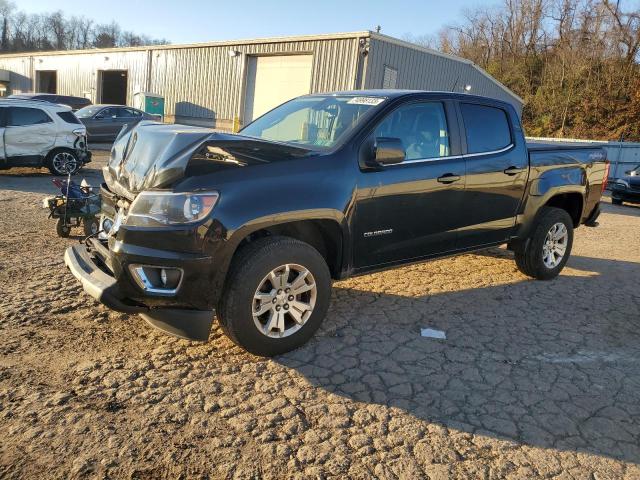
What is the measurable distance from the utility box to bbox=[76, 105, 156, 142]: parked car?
16.2 feet

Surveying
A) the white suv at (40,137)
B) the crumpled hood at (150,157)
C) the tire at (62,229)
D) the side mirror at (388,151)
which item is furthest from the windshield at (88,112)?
the side mirror at (388,151)

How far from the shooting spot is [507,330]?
4.52 meters

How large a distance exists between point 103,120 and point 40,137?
29.5 ft

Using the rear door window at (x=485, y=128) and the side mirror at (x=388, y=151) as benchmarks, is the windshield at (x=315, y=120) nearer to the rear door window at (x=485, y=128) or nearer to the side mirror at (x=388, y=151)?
the side mirror at (x=388, y=151)

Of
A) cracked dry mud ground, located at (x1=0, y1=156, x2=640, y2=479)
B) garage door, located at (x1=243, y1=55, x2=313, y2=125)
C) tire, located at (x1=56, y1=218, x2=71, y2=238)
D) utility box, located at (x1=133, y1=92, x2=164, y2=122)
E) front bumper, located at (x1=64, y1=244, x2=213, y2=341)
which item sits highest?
garage door, located at (x1=243, y1=55, x2=313, y2=125)

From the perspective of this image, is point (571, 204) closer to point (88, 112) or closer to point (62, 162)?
point (62, 162)

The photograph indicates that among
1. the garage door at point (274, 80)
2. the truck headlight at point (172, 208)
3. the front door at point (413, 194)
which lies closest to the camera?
the truck headlight at point (172, 208)

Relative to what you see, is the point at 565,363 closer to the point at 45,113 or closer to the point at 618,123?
the point at 45,113

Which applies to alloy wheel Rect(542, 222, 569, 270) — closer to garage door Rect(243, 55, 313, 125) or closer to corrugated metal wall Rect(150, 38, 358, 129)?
corrugated metal wall Rect(150, 38, 358, 129)

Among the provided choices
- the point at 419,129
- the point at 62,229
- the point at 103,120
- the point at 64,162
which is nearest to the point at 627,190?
the point at 419,129

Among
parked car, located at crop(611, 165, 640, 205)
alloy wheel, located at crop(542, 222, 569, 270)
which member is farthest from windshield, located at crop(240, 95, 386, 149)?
parked car, located at crop(611, 165, 640, 205)

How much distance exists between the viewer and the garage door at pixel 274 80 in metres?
20.1

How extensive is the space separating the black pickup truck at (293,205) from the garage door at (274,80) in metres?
15.5

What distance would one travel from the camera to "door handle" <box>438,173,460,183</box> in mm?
4520
